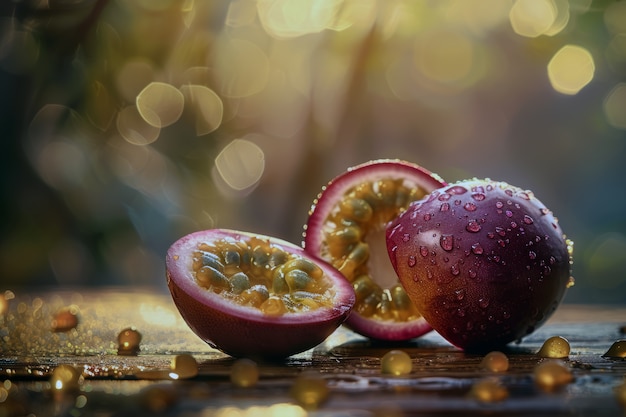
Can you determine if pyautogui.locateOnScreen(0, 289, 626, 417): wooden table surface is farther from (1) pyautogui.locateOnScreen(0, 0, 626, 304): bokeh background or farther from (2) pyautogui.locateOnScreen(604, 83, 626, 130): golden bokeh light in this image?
(2) pyautogui.locateOnScreen(604, 83, 626, 130): golden bokeh light

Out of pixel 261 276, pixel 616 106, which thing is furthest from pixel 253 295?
pixel 616 106

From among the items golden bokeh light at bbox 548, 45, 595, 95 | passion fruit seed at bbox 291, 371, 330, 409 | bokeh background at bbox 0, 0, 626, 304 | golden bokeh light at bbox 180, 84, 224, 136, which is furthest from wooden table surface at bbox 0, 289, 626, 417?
golden bokeh light at bbox 548, 45, 595, 95

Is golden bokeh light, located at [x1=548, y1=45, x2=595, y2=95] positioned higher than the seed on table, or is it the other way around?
golden bokeh light, located at [x1=548, y1=45, x2=595, y2=95]

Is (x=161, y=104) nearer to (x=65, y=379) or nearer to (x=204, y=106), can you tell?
(x=204, y=106)

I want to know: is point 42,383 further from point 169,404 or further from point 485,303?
point 485,303

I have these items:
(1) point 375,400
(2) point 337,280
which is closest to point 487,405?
(1) point 375,400

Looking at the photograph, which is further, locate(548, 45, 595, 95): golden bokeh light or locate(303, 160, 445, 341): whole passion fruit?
locate(548, 45, 595, 95): golden bokeh light
